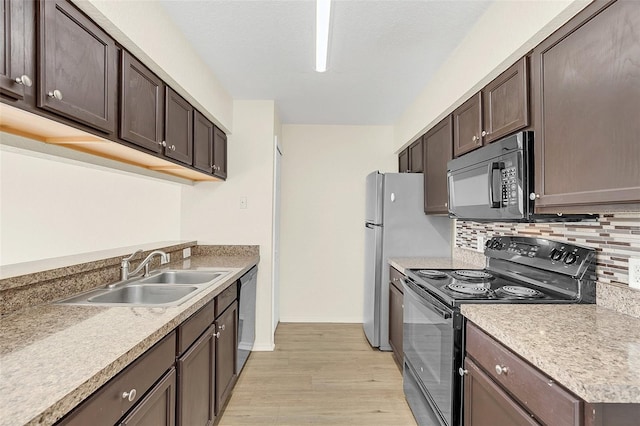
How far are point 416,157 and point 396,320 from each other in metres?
1.59

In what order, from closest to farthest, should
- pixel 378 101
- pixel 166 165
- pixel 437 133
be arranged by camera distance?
pixel 166 165
pixel 437 133
pixel 378 101

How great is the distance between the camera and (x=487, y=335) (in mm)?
1354

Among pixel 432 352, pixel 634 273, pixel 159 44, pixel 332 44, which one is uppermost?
pixel 332 44

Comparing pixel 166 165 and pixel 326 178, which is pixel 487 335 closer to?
pixel 166 165

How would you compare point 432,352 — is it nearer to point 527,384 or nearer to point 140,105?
point 527,384

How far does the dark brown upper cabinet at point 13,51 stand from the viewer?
37.8 inches

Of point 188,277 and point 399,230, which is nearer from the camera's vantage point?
point 188,277

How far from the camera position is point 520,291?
5.74ft

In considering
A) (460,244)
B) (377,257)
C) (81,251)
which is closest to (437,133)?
(460,244)

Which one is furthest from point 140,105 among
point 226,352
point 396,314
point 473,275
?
point 396,314

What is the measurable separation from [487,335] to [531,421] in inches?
13.8

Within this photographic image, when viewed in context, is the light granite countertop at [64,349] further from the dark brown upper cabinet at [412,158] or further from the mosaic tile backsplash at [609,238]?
the dark brown upper cabinet at [412,158]

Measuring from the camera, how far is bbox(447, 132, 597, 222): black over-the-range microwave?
156cm

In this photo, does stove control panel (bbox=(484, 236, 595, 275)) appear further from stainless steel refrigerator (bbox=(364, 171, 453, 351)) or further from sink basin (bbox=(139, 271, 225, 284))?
sink basin (bbox=(139, 271, 225, 284))
